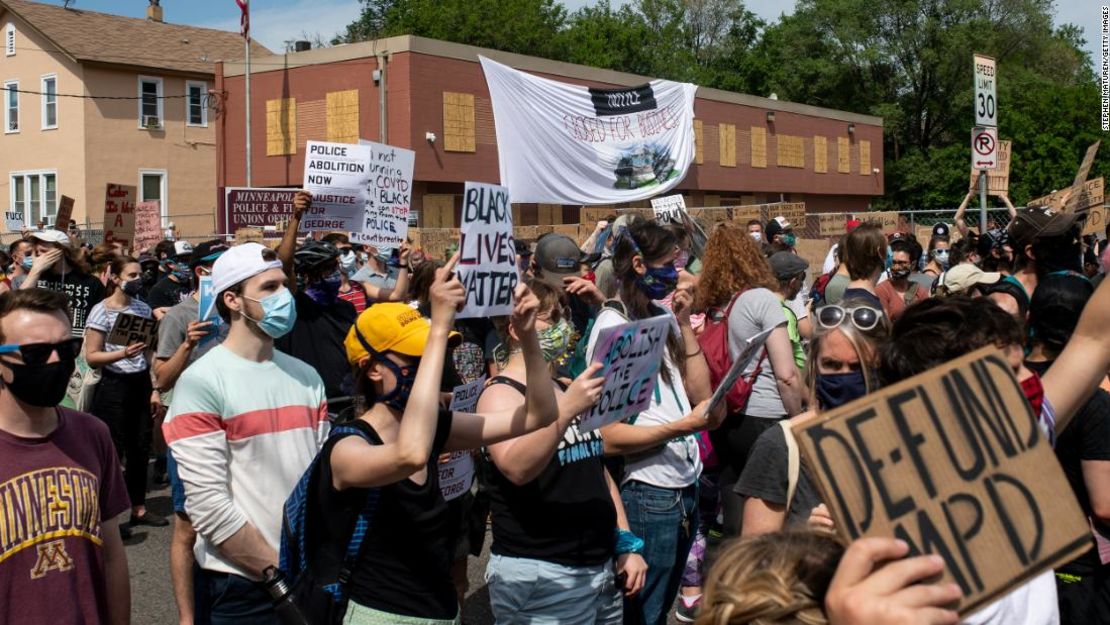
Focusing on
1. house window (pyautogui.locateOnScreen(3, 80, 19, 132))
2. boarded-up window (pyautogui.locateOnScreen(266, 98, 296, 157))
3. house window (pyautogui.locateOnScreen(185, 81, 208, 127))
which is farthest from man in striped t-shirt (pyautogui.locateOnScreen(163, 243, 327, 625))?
house window (pyautogui.locateOnScreen(3, 80, 19, 132))

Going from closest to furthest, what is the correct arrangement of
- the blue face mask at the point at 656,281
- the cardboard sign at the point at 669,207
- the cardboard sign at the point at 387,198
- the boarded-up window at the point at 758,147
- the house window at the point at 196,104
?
the blue face mask at the point at 656,281 → the cardboard sign at the point at 387,198 → the cardboard sign at the point at 669,207 → the house window at the point at 196,104 → the boarded-up window at the point at 758,147

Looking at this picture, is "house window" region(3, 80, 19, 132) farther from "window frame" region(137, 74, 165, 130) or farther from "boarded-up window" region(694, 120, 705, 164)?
"boarded-up window" region(694, 120, 705, 164)

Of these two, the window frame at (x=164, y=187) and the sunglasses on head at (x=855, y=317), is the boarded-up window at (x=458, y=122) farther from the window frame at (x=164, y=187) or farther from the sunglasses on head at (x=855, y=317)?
the sunglasses on head at (x=855, y=317)

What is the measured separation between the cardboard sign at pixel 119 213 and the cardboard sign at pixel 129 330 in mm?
7487

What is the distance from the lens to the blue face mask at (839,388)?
131 inches

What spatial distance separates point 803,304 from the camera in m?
9.11

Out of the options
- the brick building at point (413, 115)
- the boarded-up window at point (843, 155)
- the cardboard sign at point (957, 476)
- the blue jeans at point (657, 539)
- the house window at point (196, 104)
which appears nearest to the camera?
the cardboard sign at point (957, 476)

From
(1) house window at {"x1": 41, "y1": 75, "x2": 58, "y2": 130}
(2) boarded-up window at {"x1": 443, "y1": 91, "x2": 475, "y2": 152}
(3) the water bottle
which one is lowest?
(3) the water bottle

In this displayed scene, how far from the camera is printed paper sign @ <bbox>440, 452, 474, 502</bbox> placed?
4.35 m

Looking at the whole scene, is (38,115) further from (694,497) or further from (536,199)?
(694,497)

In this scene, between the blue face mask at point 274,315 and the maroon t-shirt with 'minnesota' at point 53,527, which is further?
the blue face mask at point 274,315

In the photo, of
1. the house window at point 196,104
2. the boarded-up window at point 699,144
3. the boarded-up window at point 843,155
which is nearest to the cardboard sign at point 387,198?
the boarded-up window at point 699,144

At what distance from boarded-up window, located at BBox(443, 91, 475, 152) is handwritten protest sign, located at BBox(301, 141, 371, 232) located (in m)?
21.0

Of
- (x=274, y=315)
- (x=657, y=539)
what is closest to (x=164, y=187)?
(x=274, y=315)
